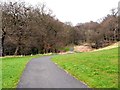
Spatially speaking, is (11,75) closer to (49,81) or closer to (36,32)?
(49,81)

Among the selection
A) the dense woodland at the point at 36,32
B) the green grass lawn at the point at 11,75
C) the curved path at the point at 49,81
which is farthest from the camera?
the dense woodland at the point at 36,32

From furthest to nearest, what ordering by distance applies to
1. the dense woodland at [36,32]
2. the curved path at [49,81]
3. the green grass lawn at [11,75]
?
the dense woodland at [36,32] < the green grass lawn at [11,75] < the curved path at [49,81]

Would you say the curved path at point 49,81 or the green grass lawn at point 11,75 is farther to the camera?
the green grass lawn at point 11,75

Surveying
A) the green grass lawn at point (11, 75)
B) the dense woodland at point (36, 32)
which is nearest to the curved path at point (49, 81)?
the green grass lawn at point (11, 75)

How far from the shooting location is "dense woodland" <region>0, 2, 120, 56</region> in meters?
56.6

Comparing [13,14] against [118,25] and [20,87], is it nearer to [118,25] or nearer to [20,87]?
[118,25]

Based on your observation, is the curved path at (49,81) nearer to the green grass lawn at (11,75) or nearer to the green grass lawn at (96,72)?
the green grass lawn at (11,75)

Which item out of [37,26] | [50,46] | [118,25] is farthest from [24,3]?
[118,25]

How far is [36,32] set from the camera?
69.6 m

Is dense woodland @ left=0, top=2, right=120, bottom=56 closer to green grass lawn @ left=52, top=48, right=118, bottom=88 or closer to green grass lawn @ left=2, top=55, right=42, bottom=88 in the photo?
green grass lawn @ left=2, top=55, right=42, bottom=88

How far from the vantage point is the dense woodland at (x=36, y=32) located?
186 feet

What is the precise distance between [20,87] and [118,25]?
218ft

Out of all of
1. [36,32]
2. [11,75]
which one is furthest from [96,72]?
[36,32]

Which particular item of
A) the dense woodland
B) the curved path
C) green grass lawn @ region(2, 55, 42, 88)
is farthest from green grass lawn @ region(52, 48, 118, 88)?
the dense woodland
